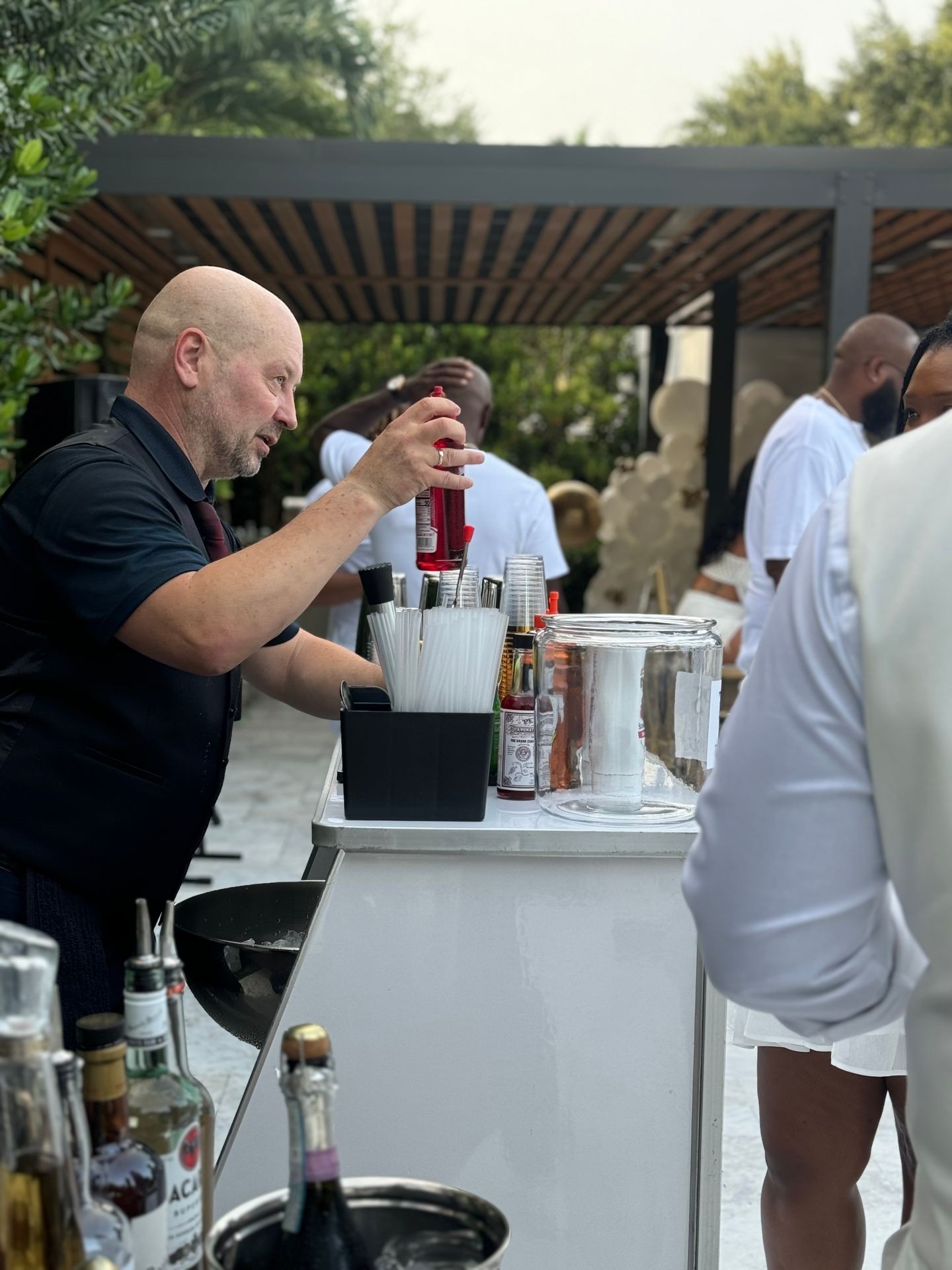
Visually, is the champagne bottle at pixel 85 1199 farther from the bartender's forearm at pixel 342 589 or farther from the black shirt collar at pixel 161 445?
the bartender's forearm at pixel 342 589

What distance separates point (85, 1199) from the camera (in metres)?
0.91

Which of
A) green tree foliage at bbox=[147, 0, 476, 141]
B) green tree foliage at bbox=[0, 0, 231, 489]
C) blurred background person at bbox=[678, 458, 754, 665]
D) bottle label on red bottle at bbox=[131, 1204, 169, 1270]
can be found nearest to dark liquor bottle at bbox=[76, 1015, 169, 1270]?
bottle label on red bottle at bbox=[131, 1204, 169, 1270]

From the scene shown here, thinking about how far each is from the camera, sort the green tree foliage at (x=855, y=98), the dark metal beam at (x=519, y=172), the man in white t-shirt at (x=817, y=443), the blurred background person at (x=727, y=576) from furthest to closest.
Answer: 1. the green tree foliage at (x=855, y=98)
2. the dark metal beam at (x=519, y=172)
3. the blurred background person at (x=727, y=576)
4. the man in white t-shirt at (x=817, y=443)

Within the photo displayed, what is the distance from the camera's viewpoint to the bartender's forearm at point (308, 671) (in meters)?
2.20

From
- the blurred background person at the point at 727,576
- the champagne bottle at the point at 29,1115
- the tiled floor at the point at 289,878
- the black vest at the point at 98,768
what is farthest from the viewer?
the blurred background person at the point at 727,576

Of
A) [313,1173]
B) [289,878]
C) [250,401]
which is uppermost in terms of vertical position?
[250,401]

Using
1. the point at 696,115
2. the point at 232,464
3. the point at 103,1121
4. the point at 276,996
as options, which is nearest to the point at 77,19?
the point at 232,464

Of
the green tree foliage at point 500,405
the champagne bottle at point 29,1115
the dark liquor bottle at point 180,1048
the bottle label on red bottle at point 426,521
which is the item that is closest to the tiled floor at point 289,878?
the bottle label on red bottle at point 426,521

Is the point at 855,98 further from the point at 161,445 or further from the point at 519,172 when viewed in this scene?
the point at 161,445

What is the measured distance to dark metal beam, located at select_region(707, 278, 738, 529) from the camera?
9.20m

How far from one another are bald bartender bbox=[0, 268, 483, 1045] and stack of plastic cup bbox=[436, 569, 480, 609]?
234 millimetres

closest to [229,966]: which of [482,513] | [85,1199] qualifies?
[85,1199]

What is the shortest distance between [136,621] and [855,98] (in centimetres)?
3711

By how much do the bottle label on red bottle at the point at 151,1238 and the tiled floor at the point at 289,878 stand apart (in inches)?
76.7
